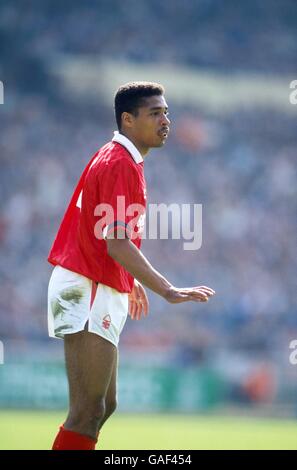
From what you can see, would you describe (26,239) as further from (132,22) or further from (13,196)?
(132,22)

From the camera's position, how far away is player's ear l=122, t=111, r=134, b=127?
18.5ft

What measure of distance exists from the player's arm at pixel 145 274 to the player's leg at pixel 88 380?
0.44 m

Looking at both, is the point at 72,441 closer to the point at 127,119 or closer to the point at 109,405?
the point at 109,405

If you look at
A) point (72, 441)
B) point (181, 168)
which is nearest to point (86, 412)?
point (72, 441)

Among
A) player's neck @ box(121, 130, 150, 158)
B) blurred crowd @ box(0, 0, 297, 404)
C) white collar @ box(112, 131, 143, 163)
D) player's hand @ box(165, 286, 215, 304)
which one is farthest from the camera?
blurred crowd @ box(0, 0, 297, 404)

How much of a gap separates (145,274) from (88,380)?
64 centimetres

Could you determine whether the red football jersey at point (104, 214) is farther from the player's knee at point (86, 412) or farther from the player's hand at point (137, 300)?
the player's knee at point (86, 412)

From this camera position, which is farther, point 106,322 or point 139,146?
point 139,146

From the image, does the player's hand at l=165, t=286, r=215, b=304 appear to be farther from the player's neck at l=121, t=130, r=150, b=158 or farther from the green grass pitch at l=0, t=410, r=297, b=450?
the green grass pitch at l=0, t=410, r=297, b=450

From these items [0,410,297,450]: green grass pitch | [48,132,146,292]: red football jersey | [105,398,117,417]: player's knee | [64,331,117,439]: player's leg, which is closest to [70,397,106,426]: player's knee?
[64,331,117,439]: player's leg

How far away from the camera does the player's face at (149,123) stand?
5.61 metres

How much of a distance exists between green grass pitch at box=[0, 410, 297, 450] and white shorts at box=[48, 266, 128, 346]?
11.0 feet

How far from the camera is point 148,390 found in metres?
15.2

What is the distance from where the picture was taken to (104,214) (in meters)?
5.21
